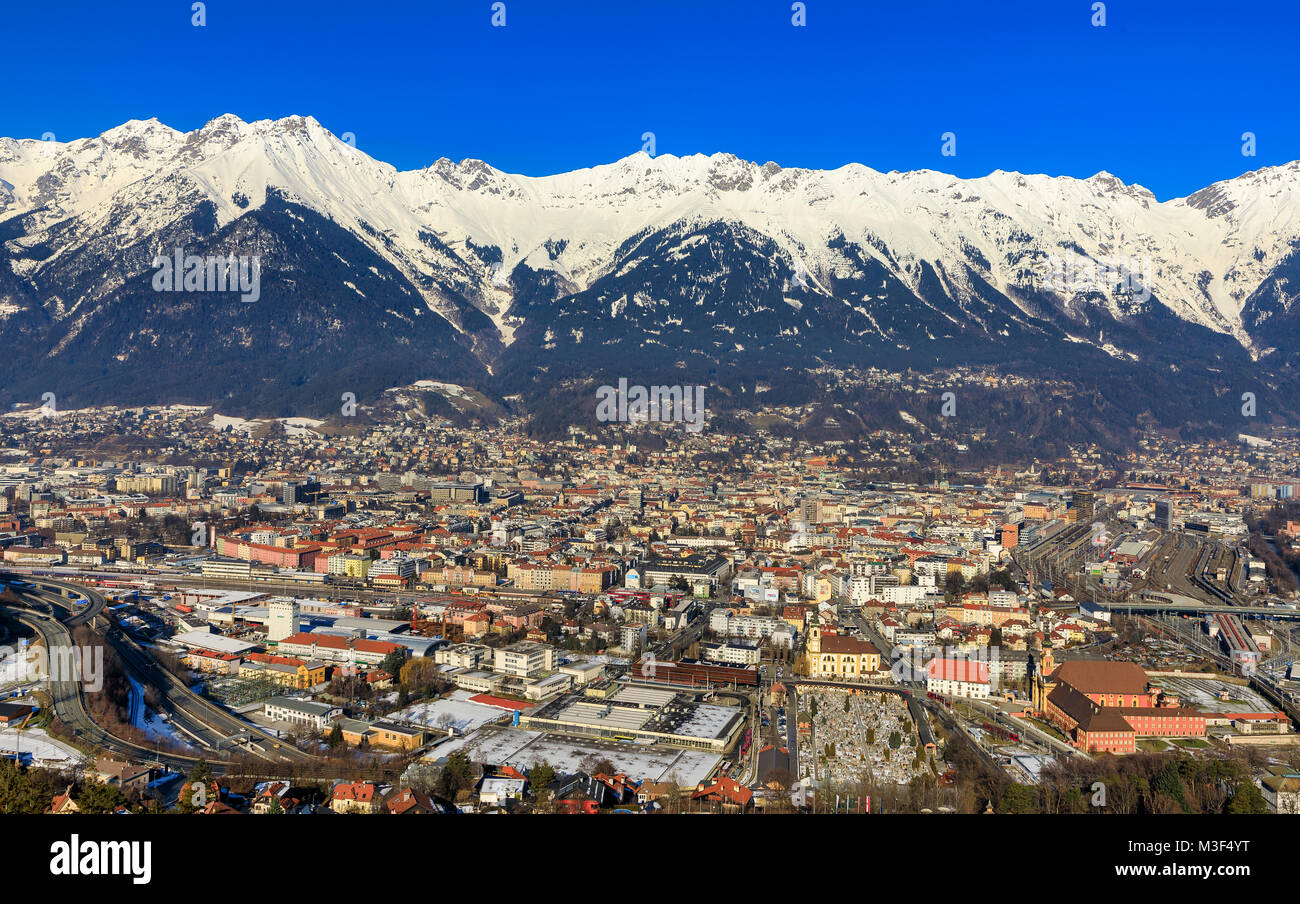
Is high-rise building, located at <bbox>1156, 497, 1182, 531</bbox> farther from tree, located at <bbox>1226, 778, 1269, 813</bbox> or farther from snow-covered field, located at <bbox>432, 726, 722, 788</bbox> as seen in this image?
snow-covered field, located at <bbox>432, 726, 722, 788</bbox>

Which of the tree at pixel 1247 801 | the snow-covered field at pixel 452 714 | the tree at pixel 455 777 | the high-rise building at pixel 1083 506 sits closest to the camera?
the tree at pixel 1247 801

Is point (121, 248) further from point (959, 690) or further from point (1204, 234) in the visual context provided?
point (1204, 234)

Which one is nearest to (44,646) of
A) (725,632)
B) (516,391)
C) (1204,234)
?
(725,632)

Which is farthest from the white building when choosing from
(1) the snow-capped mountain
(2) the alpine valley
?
(1) the snow-capped mountain

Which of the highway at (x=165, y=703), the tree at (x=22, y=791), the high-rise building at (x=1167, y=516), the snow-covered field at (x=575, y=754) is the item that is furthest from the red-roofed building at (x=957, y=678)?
the high-rise building at (x=1167, y=516)

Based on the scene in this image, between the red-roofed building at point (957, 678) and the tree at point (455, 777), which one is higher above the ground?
the tree at point (455, 777)

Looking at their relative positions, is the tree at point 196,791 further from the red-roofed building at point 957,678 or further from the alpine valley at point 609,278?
the alpine valley at point 609,278

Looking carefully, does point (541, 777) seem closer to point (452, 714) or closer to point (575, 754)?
point (575, 754)
